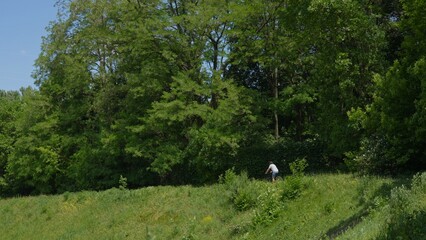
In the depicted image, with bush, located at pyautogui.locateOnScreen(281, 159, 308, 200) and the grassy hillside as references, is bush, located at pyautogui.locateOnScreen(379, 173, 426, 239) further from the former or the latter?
bush, located at pyautogui.locateOnScreen(281, 159, 308, 200)

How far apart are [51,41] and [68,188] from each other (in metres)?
11.6

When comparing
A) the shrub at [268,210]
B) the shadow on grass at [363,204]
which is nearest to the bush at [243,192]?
the shrub at [268,210]

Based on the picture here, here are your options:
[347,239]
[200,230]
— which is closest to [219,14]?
[200,230]

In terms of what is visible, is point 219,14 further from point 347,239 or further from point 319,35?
point 347,239

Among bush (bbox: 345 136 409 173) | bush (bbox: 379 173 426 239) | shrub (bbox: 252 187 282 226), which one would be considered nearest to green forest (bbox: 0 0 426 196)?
bush (bbox: 345 136 409 173)

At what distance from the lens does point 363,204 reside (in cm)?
1492

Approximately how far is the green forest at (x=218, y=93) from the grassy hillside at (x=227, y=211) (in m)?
2.96

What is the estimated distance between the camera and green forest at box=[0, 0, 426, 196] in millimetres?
19625

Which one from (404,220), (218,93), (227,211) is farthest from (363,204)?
(218,93)

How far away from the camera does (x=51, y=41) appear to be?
37.9m

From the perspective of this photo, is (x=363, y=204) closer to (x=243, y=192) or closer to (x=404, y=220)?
(x=243, y=192)

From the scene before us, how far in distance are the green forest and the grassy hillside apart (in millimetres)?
2957

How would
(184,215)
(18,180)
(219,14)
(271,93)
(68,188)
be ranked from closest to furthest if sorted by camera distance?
(184,215)
(219,14)
(271,93)
(68,188)
(18,180)

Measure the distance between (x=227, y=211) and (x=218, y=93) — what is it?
400 inches
